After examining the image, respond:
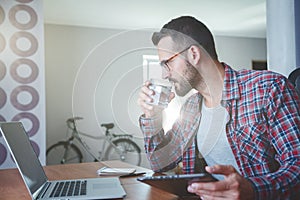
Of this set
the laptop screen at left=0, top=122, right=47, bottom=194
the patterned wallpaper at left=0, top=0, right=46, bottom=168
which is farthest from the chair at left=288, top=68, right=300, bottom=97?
the patterned wallpaper at left=0, top=0, right=46, bottom=168

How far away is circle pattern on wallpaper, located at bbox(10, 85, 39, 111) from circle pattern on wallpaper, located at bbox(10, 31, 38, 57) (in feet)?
1.04

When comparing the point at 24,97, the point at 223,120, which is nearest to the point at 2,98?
the point at 24,97

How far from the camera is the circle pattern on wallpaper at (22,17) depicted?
3.28 metres

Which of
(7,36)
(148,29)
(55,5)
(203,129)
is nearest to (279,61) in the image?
(203,129)

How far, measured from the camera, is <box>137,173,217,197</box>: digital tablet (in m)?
0.82

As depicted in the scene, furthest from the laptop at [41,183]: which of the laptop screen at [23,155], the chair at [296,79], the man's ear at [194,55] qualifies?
the chair at [296,79]

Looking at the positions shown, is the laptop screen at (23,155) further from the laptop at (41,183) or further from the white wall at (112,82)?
the white wall at (112,82)

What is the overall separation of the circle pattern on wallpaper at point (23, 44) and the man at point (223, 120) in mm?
2366

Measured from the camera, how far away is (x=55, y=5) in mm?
4164

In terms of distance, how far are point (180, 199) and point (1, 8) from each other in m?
2.94

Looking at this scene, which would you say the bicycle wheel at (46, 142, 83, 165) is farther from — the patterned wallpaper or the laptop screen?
the laptop screen

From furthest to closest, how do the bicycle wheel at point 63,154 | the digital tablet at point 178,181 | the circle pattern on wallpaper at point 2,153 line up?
the bicycle wheel at point 63,154 < the circle pattern on wallpaper at point 2,153 < the digital tablet at point 178,181

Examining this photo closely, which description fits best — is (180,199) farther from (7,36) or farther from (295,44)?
(7,36)

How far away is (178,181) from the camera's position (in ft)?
2.82
